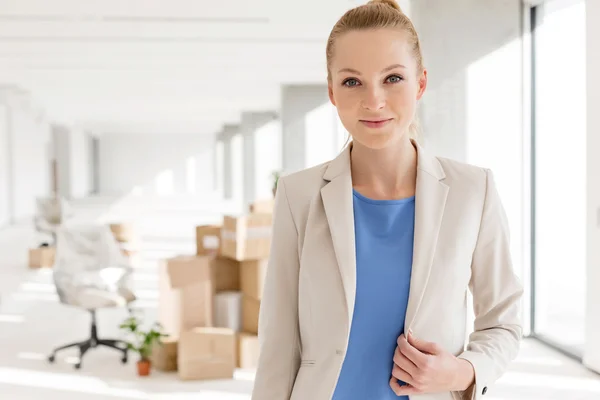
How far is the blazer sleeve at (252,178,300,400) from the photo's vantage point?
1.04 metres

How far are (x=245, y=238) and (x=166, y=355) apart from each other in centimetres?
101

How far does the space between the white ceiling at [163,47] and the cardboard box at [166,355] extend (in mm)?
2889

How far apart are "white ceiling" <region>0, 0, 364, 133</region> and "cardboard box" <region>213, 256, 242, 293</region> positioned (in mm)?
2246

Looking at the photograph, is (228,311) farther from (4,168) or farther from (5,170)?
(5,170)

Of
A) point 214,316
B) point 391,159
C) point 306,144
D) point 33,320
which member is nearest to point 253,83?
point 306,144

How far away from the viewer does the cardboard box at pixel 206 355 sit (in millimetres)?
4262

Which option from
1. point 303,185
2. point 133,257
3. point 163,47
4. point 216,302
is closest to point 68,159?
point 133,257

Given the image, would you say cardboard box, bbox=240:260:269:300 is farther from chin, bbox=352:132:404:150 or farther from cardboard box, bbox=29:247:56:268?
cardboard box, bbox=29:247:56:268

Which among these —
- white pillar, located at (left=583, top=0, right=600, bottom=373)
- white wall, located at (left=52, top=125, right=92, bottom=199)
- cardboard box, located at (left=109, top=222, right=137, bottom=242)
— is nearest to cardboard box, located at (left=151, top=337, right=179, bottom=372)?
white pillar, located at (left=583, top=0, right=600, bottom=373)

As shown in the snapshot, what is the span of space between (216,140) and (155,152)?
310cm

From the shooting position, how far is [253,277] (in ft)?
15.7

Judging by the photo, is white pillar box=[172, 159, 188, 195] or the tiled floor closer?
the tiled floor

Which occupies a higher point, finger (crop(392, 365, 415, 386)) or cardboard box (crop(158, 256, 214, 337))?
finger (crop(392, 365, 415, 386))

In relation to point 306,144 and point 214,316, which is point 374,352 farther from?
point 306,144
